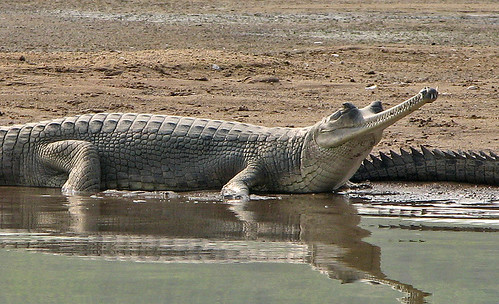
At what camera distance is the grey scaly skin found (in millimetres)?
7855

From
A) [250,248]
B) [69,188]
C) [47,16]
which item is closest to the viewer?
[250,248]

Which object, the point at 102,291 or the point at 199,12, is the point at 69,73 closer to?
the point at 199,12

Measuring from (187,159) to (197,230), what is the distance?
234 centimetres

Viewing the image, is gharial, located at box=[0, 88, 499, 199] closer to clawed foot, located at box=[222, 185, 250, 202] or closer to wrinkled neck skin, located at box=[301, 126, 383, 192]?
wrinkled neck skin, located at box=[301, 126, 383, 192]

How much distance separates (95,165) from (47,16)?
9784 mm

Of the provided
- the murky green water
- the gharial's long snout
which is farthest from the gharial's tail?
the gharial's long snout

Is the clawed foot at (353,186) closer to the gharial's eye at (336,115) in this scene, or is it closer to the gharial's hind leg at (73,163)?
the gharial's eye at (336,115)

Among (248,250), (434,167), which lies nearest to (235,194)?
(434,167)

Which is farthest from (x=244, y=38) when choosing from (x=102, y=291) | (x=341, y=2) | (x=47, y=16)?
(x=102, y=291)

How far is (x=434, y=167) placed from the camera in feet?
26.9

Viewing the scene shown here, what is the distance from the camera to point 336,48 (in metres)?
14.7

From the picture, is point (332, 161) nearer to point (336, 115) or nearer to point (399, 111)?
point (336, 115)

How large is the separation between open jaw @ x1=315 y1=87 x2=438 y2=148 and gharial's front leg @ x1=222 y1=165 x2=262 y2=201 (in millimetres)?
571

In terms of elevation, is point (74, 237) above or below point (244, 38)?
below
